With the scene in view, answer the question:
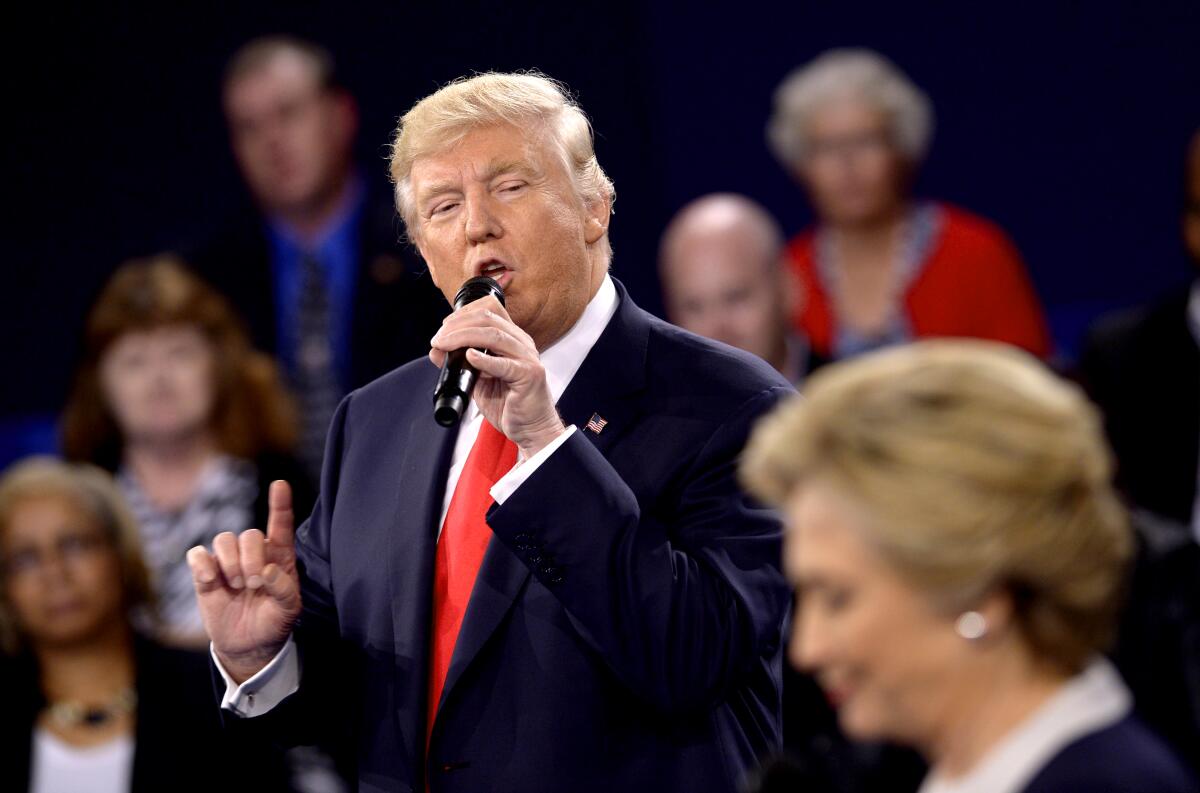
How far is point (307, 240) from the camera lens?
4434mm

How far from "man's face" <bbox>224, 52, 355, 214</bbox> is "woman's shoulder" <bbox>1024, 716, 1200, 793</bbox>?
11.4 feet

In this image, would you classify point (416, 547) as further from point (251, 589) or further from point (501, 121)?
point (501, 121)

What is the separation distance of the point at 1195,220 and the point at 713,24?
178 cm

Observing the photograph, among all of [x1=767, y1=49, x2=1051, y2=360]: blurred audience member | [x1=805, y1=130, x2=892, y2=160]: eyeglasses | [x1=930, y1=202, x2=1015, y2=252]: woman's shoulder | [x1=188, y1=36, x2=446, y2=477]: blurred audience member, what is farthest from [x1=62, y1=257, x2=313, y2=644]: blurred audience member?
[x1=930, y1=202, x2=1015, y2=252]: woman's shoulder

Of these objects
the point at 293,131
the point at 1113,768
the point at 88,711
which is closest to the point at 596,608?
the point at 1113,768

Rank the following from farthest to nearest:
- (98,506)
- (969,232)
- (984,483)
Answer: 1. (969,232)
2. (98,506)
3. (984,483)

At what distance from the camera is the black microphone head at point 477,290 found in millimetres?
1817

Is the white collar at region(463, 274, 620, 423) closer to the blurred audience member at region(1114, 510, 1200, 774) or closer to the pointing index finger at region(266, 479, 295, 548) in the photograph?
the pointing index finger at region(266, 479, 295, 548)

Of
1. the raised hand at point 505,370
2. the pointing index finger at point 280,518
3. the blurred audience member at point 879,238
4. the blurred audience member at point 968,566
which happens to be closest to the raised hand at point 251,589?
the pointing index finger at point 280,518

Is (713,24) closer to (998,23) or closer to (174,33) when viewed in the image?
(998,23)

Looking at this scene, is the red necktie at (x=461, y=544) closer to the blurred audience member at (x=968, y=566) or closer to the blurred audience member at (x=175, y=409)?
the blurred audience member at (x=968, y=566)

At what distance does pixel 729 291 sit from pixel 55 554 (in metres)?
1.72

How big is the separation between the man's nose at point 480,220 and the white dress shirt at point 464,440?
16 cm

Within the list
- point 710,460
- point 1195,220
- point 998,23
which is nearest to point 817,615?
point 710,460
